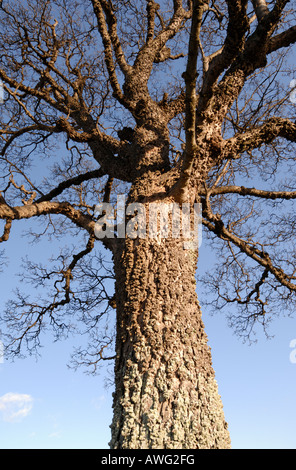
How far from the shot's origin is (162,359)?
278cm

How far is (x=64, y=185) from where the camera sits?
221 inches

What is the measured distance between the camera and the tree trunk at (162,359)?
2.51 metres

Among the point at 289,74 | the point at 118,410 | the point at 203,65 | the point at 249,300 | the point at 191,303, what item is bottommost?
the point at 118,410

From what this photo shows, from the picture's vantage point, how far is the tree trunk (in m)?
2.51

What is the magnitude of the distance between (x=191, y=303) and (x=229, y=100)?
2295 mm

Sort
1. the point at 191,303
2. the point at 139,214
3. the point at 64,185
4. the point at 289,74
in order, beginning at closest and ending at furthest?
the point at 191,303 < the point at 139,214 < the point at 289,74 < the point at 64,185

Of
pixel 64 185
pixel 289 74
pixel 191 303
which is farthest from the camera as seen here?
pixel 64 185
